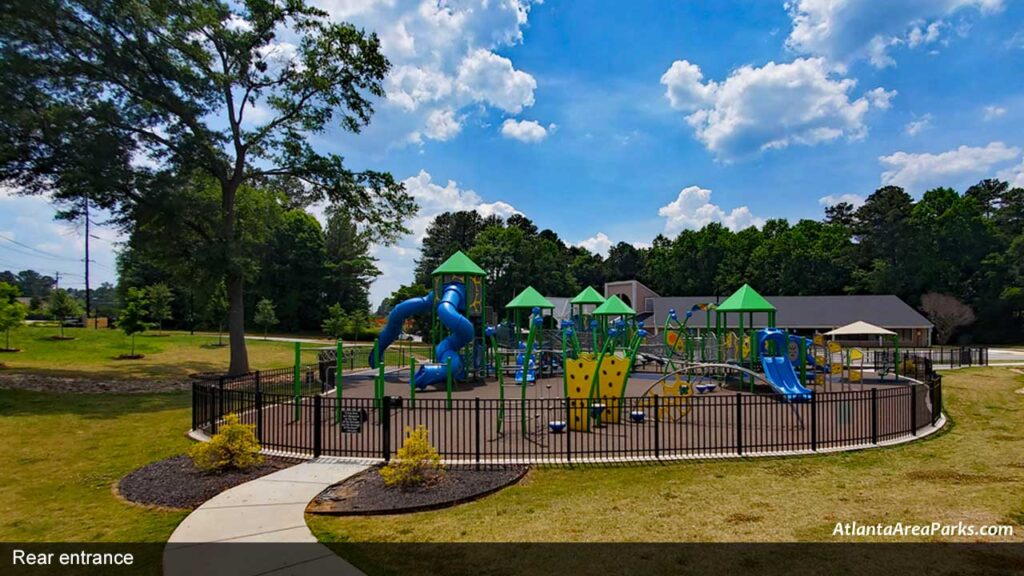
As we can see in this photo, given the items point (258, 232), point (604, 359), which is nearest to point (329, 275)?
point (258, 232)

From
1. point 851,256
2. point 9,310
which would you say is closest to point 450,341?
point 9,310

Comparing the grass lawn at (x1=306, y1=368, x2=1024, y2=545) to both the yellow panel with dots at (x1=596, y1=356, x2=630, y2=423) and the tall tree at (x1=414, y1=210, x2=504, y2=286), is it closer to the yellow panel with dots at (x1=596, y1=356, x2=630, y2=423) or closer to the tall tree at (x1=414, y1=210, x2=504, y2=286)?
the yellow panel with dots at (x1=596, y1=356, x2=630, y2=423)

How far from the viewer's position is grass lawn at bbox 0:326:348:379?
26.5m

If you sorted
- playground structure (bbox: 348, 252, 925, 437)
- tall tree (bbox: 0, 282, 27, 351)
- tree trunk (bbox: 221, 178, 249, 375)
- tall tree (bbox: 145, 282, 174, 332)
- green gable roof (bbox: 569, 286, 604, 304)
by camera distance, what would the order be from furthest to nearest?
tall tree (bbox: 145, 282, 174, 332), green gable roof (bbox: 569, 286, 604, 304), tall tree (bbox: 0, 282, 27, 351), tree trunk (bbox: 221, 178, 249, 375), playground structure (bbox: 348, 252, 925, 437)

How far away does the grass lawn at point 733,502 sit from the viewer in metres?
6.74

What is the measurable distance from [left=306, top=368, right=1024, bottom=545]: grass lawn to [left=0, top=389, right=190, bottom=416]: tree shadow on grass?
12974 millimetres

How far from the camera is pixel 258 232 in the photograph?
98.3ft

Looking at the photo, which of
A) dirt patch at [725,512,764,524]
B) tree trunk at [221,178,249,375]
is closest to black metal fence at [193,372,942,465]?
dirt patch at [725,512,764,524]

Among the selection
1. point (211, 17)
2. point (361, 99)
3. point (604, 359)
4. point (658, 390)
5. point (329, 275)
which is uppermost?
point (211, 17)

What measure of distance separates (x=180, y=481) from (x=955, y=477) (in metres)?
13.0

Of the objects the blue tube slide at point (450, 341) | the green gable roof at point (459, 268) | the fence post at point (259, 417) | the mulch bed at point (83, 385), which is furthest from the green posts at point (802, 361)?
the mulch bed at point (83, 385)

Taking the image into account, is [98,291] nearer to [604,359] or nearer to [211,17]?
[211,17]

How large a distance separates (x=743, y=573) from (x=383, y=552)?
12.8 ft

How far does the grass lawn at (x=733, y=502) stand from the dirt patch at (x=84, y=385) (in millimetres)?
18532
